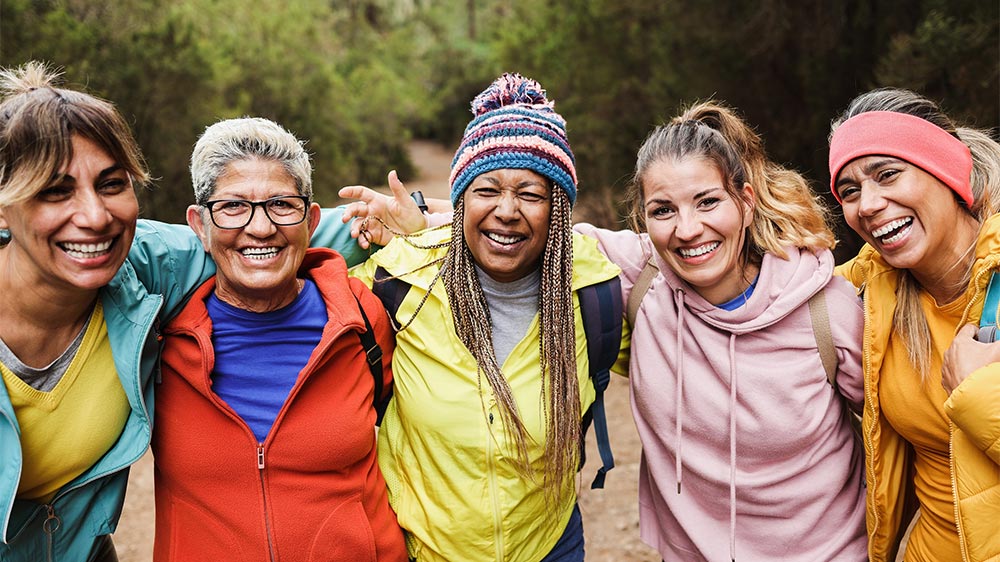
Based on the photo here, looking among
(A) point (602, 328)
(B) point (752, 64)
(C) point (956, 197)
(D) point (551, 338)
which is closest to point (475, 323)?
(D) point (551, 338)

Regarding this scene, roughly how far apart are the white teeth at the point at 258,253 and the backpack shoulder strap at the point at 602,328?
44.1 inches

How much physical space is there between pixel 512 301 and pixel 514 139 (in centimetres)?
62

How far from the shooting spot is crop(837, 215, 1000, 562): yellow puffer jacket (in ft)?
6.84

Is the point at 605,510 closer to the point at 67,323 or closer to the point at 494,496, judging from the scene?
the point at 494,496

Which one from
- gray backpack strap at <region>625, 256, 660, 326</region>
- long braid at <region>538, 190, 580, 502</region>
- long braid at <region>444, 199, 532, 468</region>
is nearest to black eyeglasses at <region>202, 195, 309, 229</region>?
long braid at <region>444, 199, 532, 468</region>

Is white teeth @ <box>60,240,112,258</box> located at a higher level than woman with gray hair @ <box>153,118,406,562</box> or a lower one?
higher

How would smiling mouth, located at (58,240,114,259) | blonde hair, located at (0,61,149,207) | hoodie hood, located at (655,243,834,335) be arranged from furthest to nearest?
1. hoodie hood, located at (655,243,834,335)
2. smiling mouth, located at (58,240,114,259)
3. blonde hair, located at (0,61,149,207)

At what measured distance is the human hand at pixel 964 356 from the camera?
2.15 meters

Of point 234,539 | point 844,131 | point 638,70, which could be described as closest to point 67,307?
point 234,539

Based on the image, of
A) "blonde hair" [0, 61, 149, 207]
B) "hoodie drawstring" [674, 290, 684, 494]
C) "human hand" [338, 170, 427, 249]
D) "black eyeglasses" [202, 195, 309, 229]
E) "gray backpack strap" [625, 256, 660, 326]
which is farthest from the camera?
"human hand" [338, 170, 427, 249]

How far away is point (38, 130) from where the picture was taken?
6.77 ft

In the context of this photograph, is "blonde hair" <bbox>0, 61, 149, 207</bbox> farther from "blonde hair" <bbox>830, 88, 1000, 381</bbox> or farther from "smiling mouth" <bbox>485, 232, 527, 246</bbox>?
"blonde hair" <bbox>830, 88, 1000, 381</bbox>

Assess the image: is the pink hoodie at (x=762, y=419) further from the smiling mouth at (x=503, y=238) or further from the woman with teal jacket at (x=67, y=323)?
the woman with teal jacket at (x=67, y=323)

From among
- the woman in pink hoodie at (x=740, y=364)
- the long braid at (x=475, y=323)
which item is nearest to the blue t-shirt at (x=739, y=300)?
the woman in pink hoodie at (x=740, y=364)
